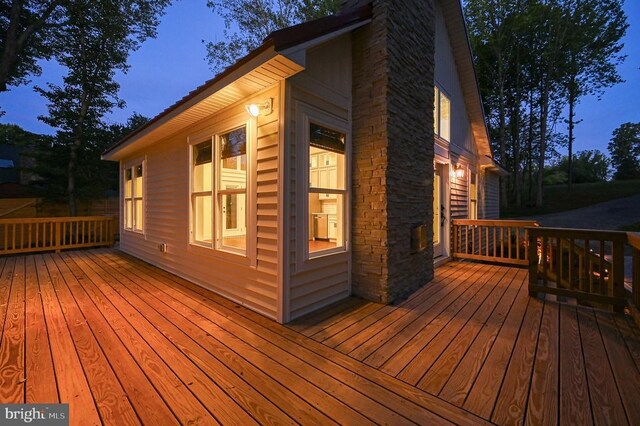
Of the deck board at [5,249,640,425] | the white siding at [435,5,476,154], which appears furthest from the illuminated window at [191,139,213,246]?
the white siding at [435,5,476,154]

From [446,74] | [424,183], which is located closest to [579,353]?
[424,183]

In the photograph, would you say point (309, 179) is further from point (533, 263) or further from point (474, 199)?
point (474, 199)

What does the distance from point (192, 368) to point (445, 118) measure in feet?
22.0

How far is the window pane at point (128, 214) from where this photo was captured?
7100 millimetres

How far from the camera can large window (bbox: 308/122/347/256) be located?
3411 millimetres

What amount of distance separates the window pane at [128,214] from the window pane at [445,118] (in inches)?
312

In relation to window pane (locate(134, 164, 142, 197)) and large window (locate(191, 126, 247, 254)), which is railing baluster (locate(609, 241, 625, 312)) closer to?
large window (locate(191, 126, 247, 254))

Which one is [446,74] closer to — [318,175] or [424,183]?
[424,183]

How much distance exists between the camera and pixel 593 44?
14727 millimetres

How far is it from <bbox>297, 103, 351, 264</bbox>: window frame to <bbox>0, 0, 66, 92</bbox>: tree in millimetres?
11956

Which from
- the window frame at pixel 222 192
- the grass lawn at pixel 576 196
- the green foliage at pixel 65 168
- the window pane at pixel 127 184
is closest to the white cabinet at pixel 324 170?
the window frame at pixel 222 192

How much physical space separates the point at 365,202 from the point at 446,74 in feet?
15.5

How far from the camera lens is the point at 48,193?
34.7ft

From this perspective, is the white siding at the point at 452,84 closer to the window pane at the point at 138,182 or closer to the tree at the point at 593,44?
the window pane at the point at 138,182
